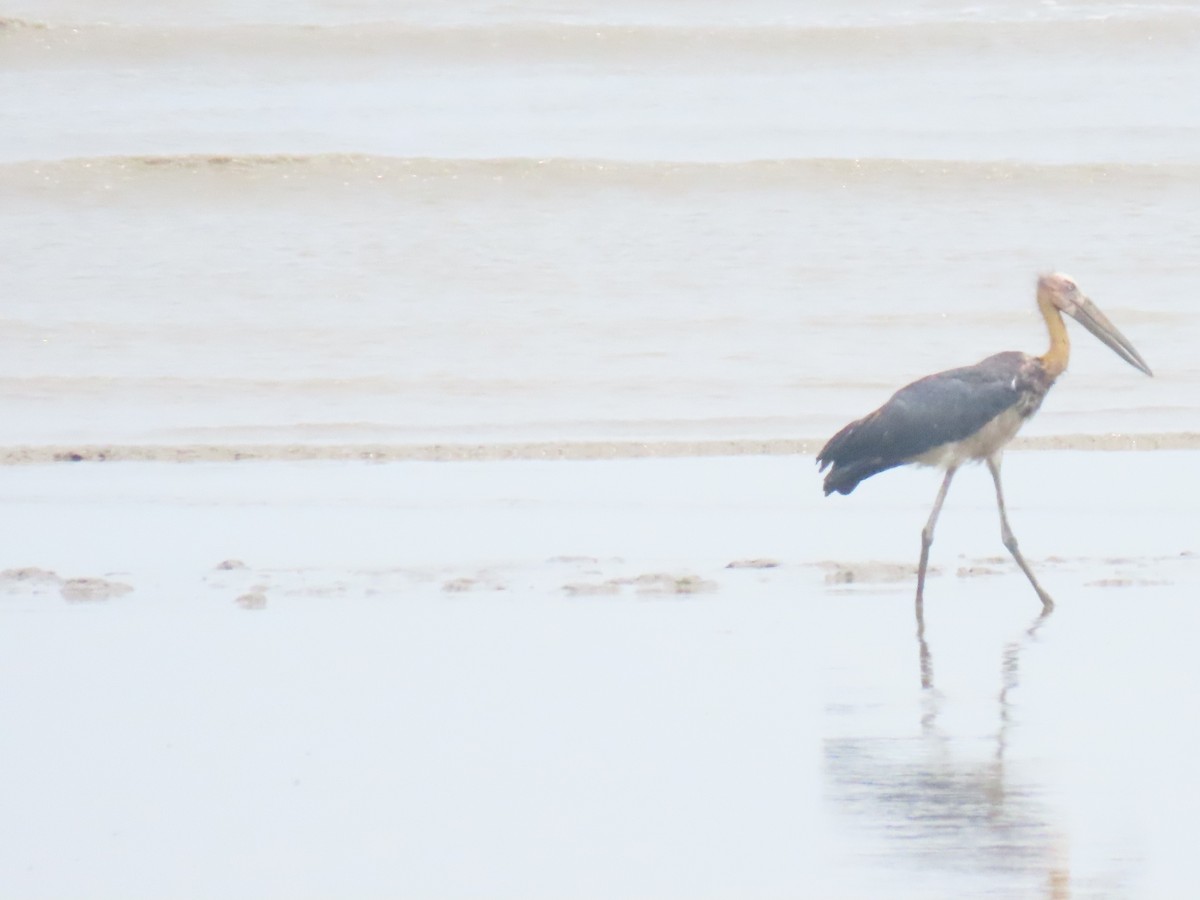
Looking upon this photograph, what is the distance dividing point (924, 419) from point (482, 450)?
300 centimetres

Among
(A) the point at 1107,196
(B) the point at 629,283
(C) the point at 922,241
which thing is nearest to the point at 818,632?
(B) the point at 629,283

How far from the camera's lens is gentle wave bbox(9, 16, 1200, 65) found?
77.8 feet

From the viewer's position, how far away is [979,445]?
801 centimetres

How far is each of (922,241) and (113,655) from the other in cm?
1113

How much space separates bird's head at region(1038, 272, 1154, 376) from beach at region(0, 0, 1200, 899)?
671 mm

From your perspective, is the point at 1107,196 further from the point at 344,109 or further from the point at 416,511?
the point at 416,511

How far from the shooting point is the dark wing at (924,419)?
25.9 ft

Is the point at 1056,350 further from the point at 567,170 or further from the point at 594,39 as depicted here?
the point at 594,39

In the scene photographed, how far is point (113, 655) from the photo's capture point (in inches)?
250

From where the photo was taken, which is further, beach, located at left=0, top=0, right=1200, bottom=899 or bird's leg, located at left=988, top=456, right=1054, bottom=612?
bird's leg, located at left=988, top=456, right=1054, bottom=612

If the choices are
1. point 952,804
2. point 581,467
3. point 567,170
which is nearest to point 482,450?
point 581,467

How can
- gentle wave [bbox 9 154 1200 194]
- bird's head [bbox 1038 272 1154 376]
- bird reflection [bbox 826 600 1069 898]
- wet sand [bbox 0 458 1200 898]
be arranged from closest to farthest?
bird reflection [bbox 826 600 1069 898] < wet sand [bbox 0 458 1200 898] < bird's head [bbox 1038 272 1154 376] < gentle wave [bbox 9 154 1200 194]

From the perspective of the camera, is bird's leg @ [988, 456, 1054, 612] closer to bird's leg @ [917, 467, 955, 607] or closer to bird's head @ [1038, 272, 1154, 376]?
bird's leg @ [917, 467, 955, 607]

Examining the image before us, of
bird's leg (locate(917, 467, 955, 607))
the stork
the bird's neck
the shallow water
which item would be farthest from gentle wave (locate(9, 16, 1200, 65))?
bird's leg (locate(917, 467, 955, 607))
